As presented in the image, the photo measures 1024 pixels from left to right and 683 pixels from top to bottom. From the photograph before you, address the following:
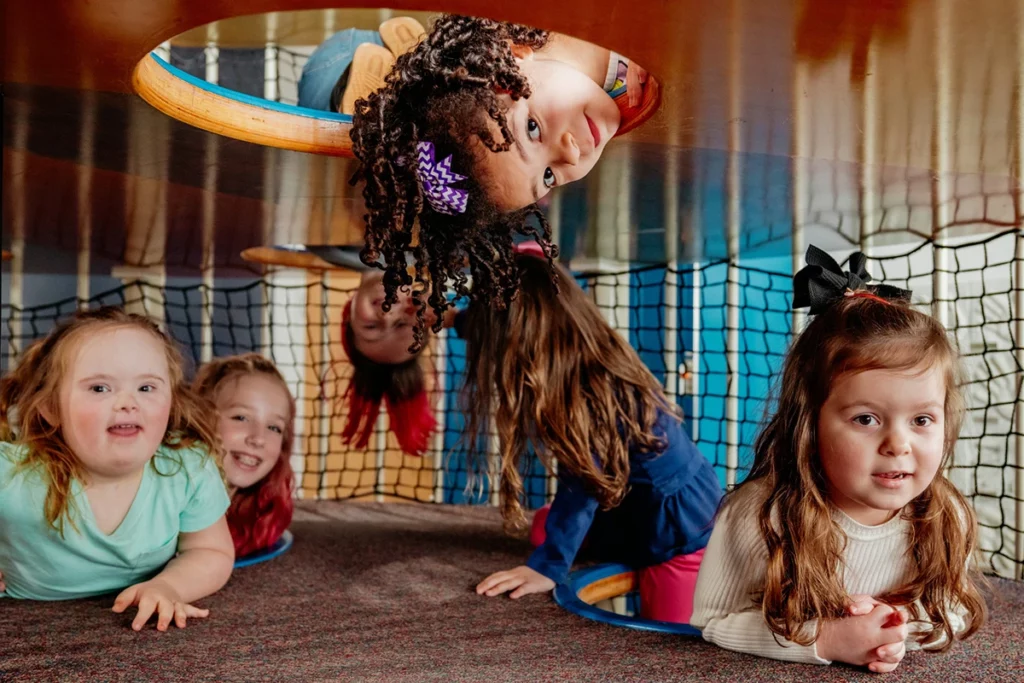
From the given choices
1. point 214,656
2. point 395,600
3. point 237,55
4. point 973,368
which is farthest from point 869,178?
point 237,55

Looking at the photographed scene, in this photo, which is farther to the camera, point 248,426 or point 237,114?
point 248,426

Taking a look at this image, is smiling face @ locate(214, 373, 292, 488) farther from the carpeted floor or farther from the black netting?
the black netting

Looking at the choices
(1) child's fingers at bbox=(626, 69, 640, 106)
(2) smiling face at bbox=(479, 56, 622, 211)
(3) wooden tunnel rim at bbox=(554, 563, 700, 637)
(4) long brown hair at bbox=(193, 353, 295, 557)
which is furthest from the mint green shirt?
(1) child's fingers at bbox=(626, 69, 640, 106)

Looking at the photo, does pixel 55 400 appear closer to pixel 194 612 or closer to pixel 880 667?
pixel 194 612

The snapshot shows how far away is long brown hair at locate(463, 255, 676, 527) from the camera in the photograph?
1245mm

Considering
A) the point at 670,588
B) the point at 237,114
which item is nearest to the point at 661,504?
the point at 670,588

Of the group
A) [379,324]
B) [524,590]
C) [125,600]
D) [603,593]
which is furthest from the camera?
[379,324]

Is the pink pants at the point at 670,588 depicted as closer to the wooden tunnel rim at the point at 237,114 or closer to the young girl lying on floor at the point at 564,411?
the young girl lying on floor at the point at 564,411

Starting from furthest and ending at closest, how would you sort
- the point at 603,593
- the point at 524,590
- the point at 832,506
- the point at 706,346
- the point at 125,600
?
the point at 706,346 < the point at 603,593 < the point at 524,590 < the point at 125,600 < the point at 832,506

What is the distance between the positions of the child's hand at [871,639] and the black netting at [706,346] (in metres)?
0.66

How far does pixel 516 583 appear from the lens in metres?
1.18

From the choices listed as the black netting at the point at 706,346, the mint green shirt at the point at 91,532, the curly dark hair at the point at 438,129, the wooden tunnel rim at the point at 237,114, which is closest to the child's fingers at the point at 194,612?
the mint green shirt at the point at 91,532

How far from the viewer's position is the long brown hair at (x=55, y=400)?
1.08m

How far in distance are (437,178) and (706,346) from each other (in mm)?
1512
